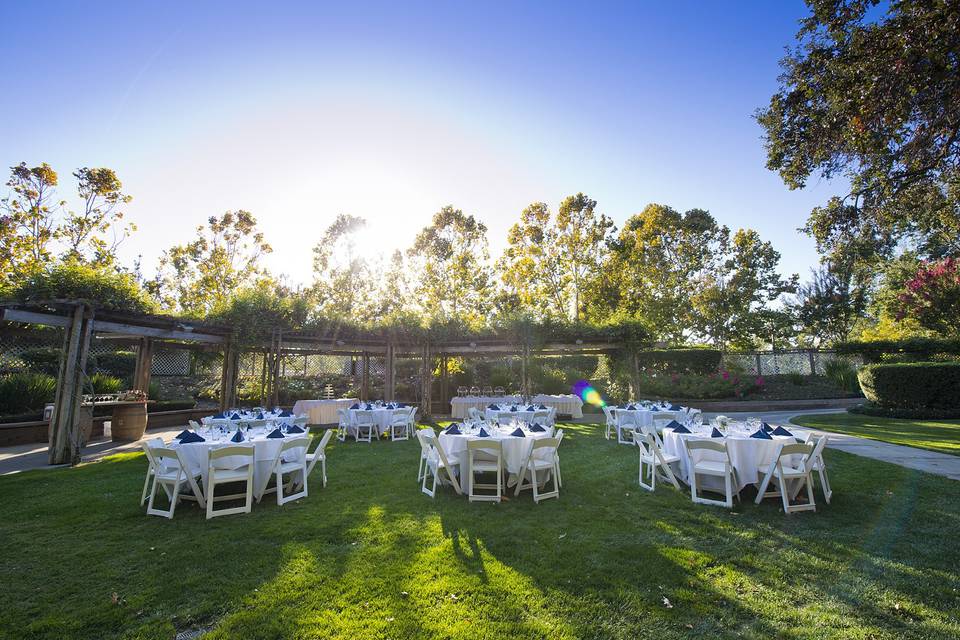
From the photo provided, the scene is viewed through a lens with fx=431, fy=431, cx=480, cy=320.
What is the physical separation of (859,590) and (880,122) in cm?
615

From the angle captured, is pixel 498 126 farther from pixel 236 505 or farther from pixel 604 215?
pixel 604 215

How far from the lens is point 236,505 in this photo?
5.27m

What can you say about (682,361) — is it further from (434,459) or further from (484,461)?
(434,459)

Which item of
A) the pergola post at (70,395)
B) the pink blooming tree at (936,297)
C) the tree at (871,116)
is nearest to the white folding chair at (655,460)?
the tree at (871,116)

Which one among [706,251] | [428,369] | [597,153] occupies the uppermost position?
[706,251]

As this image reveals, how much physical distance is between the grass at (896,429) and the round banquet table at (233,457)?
10761 mm

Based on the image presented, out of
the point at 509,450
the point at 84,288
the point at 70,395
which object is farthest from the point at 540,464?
the point at 84,288

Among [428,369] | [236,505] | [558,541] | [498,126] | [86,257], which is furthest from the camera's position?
[86,257]

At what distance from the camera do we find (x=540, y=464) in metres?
5.41

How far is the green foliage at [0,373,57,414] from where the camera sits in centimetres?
1025

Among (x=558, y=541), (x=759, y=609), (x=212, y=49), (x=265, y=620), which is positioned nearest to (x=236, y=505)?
(x=265, y=620)

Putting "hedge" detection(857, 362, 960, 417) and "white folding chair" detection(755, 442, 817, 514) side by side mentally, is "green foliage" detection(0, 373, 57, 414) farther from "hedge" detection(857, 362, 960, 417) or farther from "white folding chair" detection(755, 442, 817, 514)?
"hedge" detection(857, 362, 960, 417)

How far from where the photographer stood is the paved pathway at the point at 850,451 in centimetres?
648

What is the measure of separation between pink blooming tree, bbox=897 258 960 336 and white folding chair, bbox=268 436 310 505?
22.3 meters
